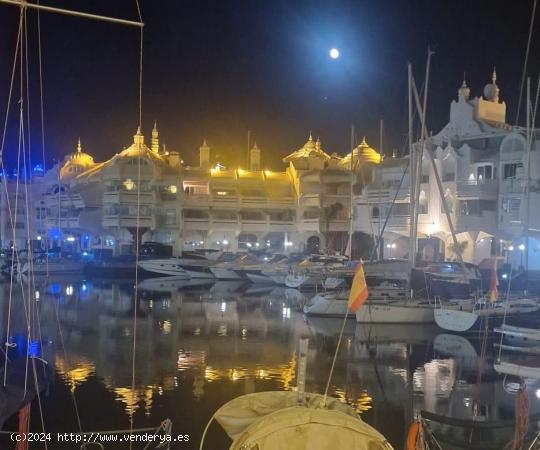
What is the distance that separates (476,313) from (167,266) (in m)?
35.9

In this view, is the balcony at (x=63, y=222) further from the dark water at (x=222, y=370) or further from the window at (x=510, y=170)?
the window at (x=510, y=170)

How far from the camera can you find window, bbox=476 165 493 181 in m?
50.3

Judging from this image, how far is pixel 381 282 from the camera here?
45.8 meters

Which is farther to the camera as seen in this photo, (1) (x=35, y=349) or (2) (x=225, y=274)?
(2) (x=225, y=274)

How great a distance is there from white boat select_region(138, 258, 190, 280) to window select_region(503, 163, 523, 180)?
1128 inches

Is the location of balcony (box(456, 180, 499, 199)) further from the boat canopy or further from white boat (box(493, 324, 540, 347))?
the boat canopy

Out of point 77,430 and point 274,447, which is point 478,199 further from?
point 274,447

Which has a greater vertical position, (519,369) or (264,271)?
(519,369)

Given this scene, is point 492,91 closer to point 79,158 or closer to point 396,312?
point 396,312

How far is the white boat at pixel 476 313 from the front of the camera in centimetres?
2967

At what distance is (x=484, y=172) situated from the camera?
50.8m

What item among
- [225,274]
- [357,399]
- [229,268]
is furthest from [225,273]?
[357,399]

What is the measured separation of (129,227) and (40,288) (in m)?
18.8

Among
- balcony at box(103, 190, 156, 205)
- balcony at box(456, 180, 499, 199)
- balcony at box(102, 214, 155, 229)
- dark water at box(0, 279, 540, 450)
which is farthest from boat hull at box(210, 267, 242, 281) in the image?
balcony at box(456, 180, 499, 199)
